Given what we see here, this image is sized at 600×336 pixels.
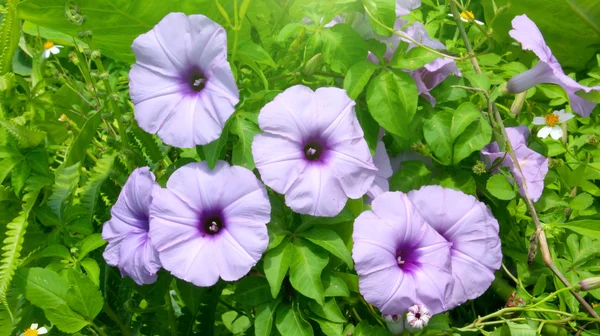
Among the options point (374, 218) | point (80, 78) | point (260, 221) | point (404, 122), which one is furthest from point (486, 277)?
point (80, 78)

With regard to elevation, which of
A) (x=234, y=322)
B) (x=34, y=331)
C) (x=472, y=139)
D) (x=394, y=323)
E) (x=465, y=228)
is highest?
(x=472, y=139)

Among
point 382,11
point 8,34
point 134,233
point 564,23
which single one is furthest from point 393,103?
point 564,23

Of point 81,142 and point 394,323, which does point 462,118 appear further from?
point 81,142

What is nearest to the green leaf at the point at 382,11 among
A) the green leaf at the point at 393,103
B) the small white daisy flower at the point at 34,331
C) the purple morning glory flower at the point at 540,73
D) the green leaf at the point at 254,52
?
the green leaf at the point at 393,103

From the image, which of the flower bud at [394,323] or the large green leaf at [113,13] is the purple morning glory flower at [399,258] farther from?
the large green leaf at [113,13]

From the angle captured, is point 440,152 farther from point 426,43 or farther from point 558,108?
point 558,108

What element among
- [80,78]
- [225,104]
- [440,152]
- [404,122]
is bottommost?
[80,78]
